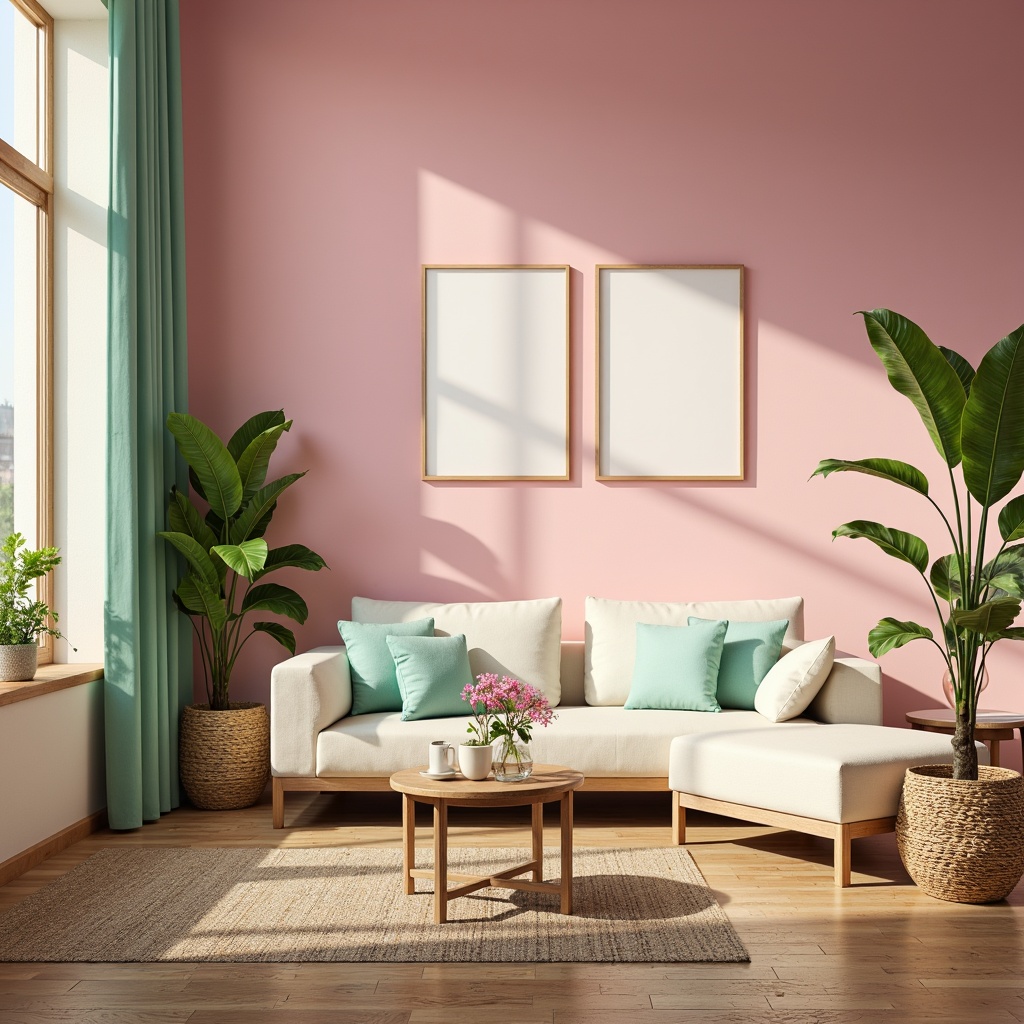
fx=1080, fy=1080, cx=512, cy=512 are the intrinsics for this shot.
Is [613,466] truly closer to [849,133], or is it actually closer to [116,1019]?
[849,133]

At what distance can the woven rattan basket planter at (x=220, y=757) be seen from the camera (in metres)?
4.60

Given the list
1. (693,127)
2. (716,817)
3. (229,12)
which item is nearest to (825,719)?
(716,817)

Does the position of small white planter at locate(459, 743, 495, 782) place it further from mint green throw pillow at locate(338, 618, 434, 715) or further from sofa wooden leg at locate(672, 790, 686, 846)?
mint green throw pillow at locate(338, 618, 434, 715)

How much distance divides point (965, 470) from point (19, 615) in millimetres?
3334

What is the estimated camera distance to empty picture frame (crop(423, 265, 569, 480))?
5.18 m

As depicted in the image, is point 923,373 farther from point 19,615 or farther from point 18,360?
point 18,360

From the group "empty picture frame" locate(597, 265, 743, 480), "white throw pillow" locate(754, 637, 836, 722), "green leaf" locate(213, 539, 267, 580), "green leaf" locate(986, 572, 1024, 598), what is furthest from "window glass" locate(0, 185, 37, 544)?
"green leaf" locate(986, 572, 1024, 598)

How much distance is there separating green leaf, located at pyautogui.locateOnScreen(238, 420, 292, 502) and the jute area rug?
63.9 inches

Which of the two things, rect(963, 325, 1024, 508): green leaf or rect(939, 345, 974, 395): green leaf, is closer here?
rect(963, 325, 1024, 508): green leaf

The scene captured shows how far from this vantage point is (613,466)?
5184 millimetres

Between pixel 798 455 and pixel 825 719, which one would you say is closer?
pixel 825 719

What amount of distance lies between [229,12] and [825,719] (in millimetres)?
4260

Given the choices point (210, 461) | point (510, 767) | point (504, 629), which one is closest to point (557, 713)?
point (504, 629)

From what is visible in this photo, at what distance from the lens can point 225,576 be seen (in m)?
4.89
